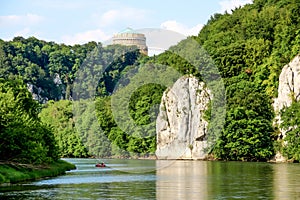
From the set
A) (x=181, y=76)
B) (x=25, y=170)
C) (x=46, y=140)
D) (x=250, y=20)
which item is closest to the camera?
(x=25, y=170)

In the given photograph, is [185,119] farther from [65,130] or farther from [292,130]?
[65,130]

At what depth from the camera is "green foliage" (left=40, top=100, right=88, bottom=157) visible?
133 meters

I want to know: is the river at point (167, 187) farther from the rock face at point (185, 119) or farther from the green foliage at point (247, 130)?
the rock face at point (185, 119)

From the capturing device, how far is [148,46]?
5297 cm

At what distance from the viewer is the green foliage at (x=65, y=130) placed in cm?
13288

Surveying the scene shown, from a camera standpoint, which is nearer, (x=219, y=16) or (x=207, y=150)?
(x=207, y=150)

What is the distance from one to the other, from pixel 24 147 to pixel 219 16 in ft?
337

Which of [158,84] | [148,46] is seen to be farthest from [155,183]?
[158,84]

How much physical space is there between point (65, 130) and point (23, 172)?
251 feet

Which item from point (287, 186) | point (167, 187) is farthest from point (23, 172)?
point (287, 186)

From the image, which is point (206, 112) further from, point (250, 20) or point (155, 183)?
point (155, 183)

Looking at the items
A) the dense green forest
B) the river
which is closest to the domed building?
A: the river

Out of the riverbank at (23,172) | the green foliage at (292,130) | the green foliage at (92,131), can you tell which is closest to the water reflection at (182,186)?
the riverbank at (23,172)

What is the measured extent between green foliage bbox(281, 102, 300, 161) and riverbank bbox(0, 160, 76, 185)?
37037mm
